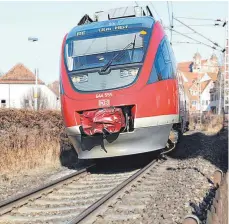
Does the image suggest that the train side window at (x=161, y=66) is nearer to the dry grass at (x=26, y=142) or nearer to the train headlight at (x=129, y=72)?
the train headlight at (x=129, y=72)

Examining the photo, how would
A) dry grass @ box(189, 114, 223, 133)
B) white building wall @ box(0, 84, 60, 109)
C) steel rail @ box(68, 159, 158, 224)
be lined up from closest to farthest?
1. steel rail @ box(68, 159, 158, 224)
2. dry grass @ box(189, 114, 223, 133)
3. white building wall @ box(0, 84, 60, 109)

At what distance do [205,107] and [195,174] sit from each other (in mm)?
87089

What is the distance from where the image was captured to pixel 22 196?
24.0 ft

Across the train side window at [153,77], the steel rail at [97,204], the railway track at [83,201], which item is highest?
the train side window at [153,77]

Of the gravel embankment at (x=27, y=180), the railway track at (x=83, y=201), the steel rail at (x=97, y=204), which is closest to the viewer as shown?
the steel rail at (x=97, y=204)

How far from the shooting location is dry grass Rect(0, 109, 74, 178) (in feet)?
39.7

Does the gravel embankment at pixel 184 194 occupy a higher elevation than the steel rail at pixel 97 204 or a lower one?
lower

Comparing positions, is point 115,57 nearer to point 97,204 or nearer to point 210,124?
point 97,204

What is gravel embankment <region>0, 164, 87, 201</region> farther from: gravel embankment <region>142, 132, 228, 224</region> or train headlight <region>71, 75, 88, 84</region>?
gravel embankment <region>142, 132, 228, 224</region>

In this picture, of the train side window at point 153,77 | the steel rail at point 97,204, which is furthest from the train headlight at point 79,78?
the steel rail at point 97,204

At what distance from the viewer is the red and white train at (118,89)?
9.55m

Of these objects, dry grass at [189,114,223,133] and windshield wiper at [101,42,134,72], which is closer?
windshield wiper at [101,42,134,72]

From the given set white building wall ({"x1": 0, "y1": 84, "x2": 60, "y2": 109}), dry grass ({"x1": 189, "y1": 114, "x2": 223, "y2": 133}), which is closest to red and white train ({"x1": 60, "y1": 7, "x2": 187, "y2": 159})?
dry grass ({"x1": 189, "y1": 114, "x2": 223, "y2": 133})

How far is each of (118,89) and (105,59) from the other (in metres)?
0.96
